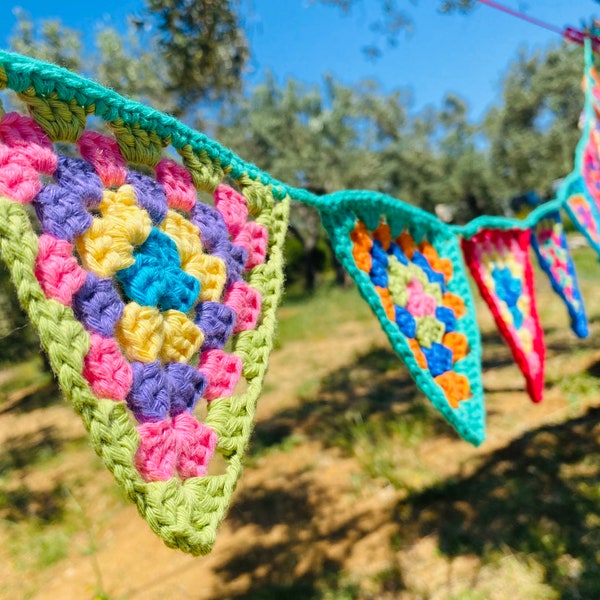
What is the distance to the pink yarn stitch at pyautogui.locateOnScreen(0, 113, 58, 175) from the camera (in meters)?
0.69

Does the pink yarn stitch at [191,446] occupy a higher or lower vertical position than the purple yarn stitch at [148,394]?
lower

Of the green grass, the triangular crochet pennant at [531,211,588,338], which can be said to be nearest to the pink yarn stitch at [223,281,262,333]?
the triangular crochet pennant at [531,211,588,338]

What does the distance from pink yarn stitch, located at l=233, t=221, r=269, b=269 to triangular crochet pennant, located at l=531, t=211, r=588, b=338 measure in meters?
1.30

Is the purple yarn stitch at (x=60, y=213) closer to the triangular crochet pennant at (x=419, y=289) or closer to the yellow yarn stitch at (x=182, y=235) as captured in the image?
the yellow yarn stitch at (x=182, y=235)

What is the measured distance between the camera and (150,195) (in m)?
0.85

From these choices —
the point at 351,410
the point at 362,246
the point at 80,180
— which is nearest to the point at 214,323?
the point at 80,180

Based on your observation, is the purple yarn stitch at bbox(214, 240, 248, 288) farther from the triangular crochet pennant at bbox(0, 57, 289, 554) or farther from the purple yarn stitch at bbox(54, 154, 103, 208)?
the purple yarn stitch at bbox(54, 154, 103, 208)

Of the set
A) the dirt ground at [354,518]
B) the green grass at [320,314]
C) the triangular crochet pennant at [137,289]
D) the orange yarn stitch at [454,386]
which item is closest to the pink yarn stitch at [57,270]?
the triangular crochet pennant at [137,289]

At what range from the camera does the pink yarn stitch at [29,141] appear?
2.25 ft

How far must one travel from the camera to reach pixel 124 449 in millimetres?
654

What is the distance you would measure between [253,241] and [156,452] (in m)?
0.50

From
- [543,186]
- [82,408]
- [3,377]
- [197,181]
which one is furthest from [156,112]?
[543,186]

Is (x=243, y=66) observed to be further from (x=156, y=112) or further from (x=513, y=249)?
(x=156, y=112)

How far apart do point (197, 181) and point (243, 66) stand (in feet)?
9.34
